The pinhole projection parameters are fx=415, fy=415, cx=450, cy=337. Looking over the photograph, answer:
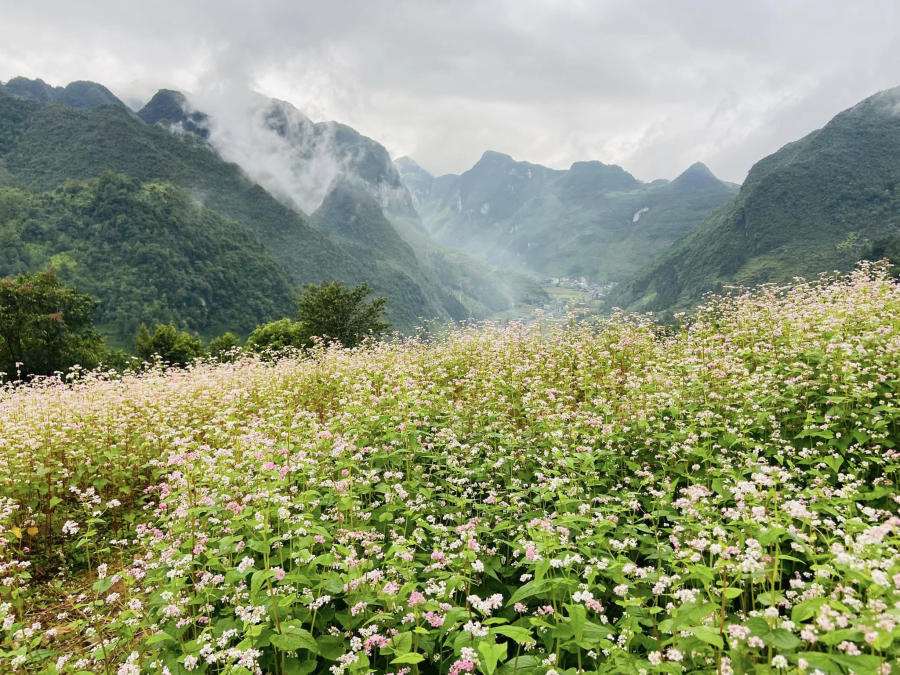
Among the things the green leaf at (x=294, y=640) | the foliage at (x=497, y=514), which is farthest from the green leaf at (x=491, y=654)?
the green leaf at (x=294, y=640)

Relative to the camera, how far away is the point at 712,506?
418 cm

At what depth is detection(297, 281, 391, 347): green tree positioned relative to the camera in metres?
50.1

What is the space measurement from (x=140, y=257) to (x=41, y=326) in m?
110

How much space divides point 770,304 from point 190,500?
12.4 metres

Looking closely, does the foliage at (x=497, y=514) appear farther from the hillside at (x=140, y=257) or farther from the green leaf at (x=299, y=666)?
the hillside at (x=140, y=257)

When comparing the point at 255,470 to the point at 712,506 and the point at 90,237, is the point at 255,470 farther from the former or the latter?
the point at 90,237

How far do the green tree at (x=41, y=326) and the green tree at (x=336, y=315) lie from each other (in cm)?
2324

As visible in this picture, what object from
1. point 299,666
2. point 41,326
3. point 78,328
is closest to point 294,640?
point 299,666

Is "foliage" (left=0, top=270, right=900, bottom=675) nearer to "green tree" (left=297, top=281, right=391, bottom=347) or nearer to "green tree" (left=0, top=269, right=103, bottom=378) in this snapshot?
"green tree" (left=297, top=281, right=391, bottom=347)

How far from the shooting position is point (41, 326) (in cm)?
4138

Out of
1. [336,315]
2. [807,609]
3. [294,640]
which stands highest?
[336,315]

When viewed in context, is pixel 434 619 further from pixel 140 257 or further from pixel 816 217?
pixel 816 217

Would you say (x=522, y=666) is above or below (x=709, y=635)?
below

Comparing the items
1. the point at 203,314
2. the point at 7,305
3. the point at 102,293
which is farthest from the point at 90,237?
the point at 7,305
